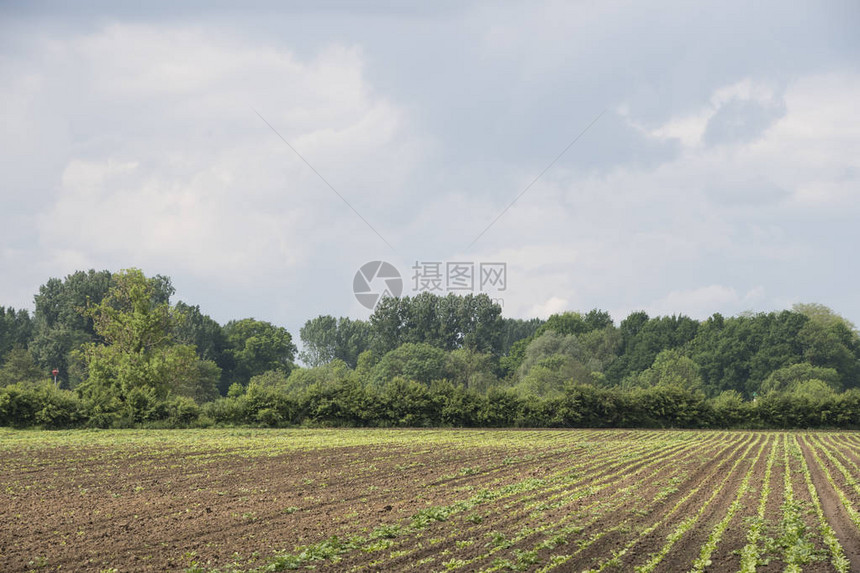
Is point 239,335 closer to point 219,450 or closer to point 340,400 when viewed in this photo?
point 340,400

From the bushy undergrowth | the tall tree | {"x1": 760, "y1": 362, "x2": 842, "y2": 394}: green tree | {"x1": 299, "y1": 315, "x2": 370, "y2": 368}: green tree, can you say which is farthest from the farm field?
{"x1": 299, "y1": 315, "x2": 370, "y2": 368}: green tree

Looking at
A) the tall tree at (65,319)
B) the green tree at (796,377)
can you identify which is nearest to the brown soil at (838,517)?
the green tree at (796,377)

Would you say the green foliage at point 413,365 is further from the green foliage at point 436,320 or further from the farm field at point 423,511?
the farm field at point 423,511

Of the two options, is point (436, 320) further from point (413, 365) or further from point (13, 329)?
point (13, 329)

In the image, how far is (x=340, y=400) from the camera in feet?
182

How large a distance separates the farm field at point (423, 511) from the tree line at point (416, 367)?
77.6 feet

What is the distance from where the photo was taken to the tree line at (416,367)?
181ft

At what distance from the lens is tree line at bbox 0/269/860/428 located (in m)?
55.2

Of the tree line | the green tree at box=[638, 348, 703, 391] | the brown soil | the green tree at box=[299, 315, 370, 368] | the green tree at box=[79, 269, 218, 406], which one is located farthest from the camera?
the green tree at box=[299, 315, 370, 368]

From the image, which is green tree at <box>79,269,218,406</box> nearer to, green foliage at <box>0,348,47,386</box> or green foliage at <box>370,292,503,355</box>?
green foliage at <box>0,348,47,386</box>

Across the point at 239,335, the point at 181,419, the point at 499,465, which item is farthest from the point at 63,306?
the point at 499,465

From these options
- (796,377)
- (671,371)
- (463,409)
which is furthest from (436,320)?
(463,409)

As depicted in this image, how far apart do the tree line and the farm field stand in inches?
931

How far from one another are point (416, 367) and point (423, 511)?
83.5 meters
